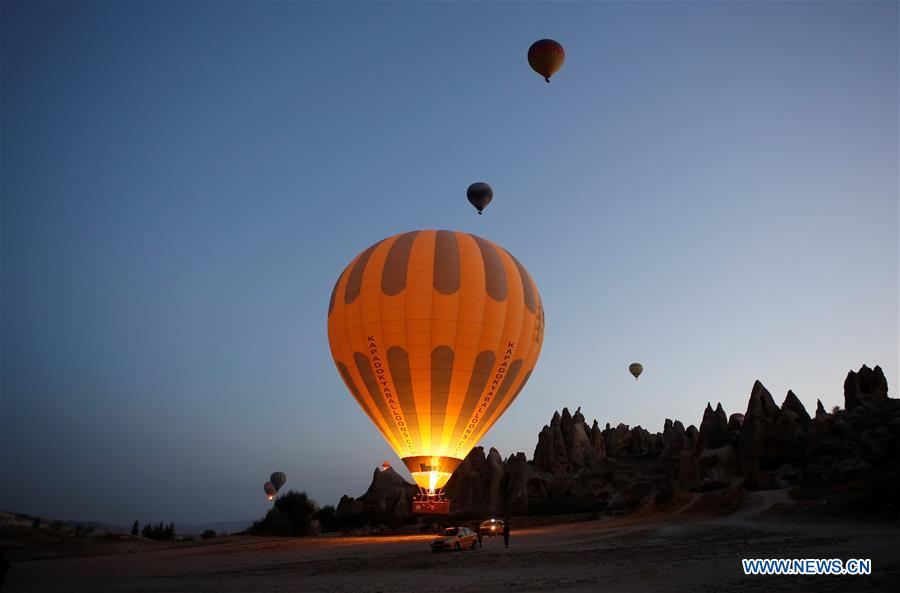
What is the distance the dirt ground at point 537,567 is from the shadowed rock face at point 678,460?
10709 millimetres

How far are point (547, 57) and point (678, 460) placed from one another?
130 feet

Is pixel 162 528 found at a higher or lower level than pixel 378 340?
lower

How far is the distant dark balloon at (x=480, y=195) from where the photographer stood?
128 feet

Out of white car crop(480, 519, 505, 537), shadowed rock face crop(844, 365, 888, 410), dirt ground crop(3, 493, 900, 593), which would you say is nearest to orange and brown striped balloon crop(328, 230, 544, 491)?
white car crop(480, 519, 505, 537)

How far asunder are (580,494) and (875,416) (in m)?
26.1

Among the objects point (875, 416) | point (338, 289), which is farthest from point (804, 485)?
point (338, 289)

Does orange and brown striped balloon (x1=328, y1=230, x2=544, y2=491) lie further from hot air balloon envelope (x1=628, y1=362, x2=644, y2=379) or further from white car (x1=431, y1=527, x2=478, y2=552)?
hot air balloon envelope (x1=628, y1=362, x2=644, y2=379)

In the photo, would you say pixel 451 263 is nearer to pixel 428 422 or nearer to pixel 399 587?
pixel 428 422

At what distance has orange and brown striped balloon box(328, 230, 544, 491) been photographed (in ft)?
97.3

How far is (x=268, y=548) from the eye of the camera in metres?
27.9

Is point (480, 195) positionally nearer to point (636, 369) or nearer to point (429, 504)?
point (429, 504)

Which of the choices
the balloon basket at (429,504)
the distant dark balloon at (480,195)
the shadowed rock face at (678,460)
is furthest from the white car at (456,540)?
the distant dark balloon at (480,195)

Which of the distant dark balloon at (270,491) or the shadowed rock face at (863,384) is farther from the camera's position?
the distant dark balloon at (270,491)

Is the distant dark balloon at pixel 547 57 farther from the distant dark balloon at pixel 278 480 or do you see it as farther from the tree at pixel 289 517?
the distant dark balloon at pixel 278 480
